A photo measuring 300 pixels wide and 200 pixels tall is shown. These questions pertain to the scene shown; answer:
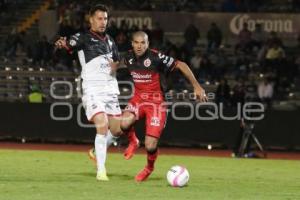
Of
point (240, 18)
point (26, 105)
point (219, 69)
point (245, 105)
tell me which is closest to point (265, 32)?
point (240, 18)

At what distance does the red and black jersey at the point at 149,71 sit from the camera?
12.4m

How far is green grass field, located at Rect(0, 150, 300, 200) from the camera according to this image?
10.6 meters

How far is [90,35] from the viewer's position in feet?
41.4

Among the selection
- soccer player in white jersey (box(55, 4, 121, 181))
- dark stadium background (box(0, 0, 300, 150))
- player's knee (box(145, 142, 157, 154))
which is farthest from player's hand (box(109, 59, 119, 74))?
dark stadium background (box(0, 0, 300, 150))

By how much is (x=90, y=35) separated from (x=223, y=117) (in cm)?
1040

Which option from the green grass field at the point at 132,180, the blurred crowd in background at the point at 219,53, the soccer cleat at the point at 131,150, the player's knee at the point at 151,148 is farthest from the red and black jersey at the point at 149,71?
the blurred crowd in background at the point at 219,53

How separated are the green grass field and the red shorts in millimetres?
767

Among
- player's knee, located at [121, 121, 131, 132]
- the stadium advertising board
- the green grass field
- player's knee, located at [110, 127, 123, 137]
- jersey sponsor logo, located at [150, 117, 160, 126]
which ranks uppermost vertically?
the stadium advertising board

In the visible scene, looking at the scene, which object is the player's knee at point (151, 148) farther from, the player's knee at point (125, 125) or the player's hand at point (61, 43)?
the player's hand at point (61, 43)

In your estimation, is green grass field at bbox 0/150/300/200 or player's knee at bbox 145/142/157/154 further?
player's knee at bbox 145/142/157/154

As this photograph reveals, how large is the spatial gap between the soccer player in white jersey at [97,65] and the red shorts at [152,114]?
460 millimetres

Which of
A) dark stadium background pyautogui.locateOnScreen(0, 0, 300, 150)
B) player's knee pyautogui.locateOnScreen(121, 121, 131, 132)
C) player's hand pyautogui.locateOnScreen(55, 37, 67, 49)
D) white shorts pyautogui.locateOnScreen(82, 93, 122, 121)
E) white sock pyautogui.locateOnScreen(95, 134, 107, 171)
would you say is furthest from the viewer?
dark stadium background pyautogui.locateOnScreen(0, 0, 300, 150)

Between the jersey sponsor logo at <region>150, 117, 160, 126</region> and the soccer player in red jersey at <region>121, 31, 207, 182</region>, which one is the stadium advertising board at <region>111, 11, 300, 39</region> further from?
the jersey sponsor logo at <region>150, 117, 160, 126</region>

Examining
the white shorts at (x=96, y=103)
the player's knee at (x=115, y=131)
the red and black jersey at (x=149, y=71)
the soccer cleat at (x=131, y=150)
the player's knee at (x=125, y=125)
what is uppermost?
the red and black jersey at (x=149, y=71)
